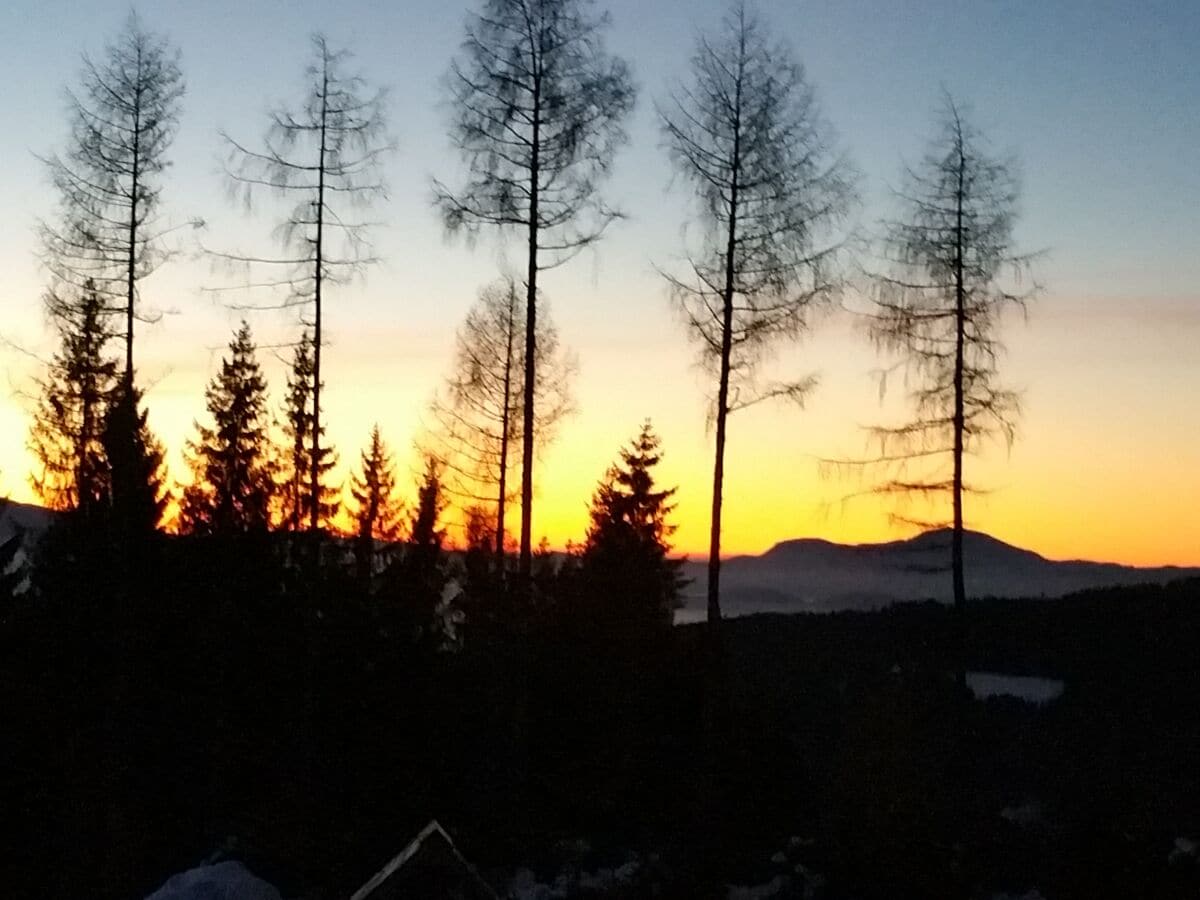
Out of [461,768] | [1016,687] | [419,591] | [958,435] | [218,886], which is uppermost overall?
[958,435]

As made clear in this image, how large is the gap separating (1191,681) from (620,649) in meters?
13.7

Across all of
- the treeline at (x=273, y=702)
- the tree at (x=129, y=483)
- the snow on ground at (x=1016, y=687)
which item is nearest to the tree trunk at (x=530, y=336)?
the treeline at (x=273, y=702)

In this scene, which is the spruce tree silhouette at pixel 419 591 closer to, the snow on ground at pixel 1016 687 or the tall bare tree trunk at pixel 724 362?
the tall bare tree trunk at pixel 724 362

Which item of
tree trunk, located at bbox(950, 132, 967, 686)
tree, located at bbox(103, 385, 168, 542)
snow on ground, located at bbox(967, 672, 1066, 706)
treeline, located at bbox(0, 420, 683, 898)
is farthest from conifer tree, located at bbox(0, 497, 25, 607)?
snow on ground, located at bbox(967, 672, 1066, 706)

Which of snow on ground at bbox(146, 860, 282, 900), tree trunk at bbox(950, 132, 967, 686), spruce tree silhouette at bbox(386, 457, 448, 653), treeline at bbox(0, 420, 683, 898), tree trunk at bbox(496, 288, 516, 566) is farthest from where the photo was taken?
tree trunk at bbox(496, 288, 516, 566)

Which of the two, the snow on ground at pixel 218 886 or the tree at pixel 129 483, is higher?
the tree at pixel 129 483

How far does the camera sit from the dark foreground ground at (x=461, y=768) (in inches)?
702

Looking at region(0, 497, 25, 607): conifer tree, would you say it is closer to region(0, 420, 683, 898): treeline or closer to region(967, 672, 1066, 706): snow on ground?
region(0, 420, 683, 898): treeline

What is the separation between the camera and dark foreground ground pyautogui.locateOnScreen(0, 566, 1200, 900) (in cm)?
1783

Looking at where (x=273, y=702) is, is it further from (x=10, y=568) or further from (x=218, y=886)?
(x=218, y=886)

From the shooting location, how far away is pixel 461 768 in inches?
772

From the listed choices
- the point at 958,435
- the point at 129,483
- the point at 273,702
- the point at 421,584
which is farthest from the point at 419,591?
the point at 958,435

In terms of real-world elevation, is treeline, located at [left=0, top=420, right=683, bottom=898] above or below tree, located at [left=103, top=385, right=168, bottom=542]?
below

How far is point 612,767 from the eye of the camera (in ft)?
65.9
